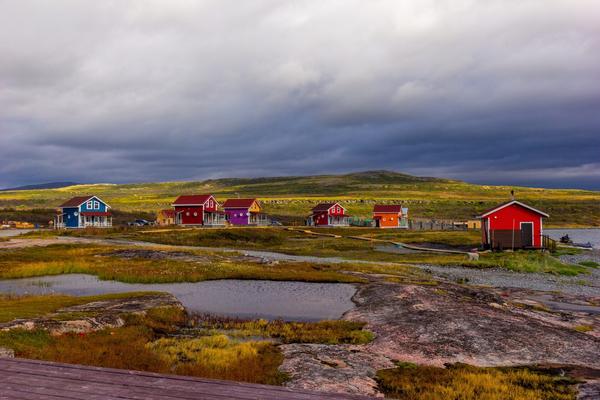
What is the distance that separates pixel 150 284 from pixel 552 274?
39.7m

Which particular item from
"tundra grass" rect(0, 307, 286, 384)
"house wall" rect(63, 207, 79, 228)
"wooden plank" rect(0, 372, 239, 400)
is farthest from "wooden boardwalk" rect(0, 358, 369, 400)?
"house wall" rect(63, 207, 79, 228)

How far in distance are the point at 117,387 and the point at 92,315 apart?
54.8 ft

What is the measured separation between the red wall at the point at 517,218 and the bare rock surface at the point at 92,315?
5290 centimetres

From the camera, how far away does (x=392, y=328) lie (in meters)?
21.6

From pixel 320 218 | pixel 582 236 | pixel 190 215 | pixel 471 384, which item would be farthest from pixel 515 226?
pixel 190 215

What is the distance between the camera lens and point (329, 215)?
125250 millimetres

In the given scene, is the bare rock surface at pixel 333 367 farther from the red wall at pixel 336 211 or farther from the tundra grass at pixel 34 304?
the red wall at pixel 336 211

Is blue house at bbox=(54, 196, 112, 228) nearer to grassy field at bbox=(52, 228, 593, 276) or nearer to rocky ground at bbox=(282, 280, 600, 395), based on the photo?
grassy field at bbox=(52, 228, 593, 276)

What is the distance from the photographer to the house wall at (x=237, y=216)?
121875mm

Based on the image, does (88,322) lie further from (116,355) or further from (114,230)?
(114,230)

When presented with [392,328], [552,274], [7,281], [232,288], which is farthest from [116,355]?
[552,274]

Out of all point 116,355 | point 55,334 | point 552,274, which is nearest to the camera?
point 116,355

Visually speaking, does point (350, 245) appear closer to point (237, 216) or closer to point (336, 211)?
point (336, 211)

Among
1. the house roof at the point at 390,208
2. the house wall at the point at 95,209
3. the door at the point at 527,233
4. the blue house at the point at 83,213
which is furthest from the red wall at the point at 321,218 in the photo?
the door at the point at 527,233
